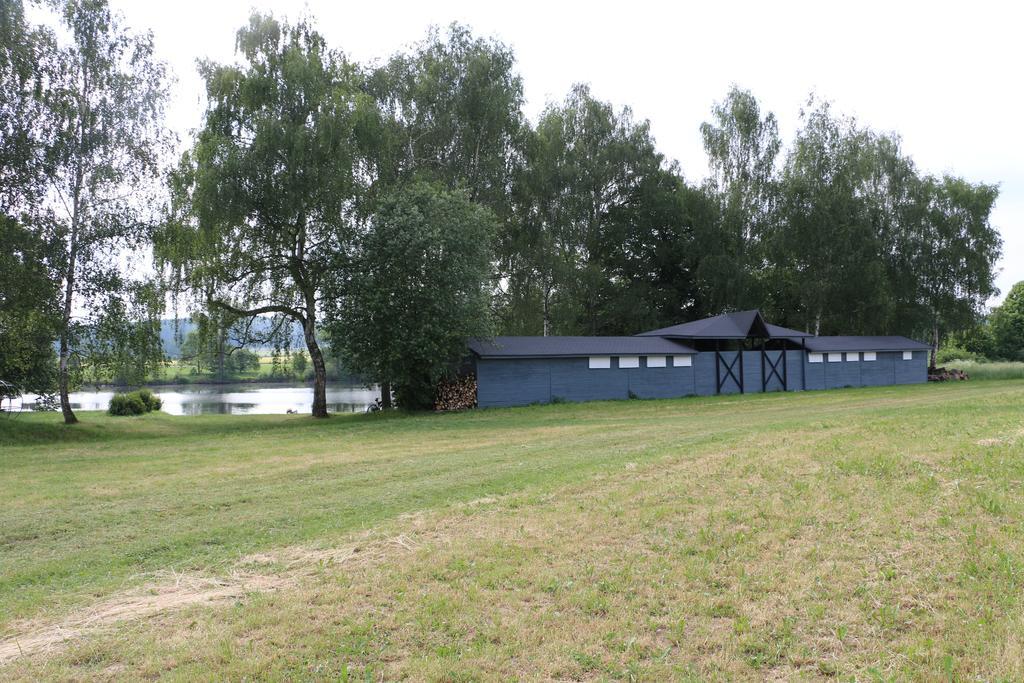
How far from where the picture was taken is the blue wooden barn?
26.6 metres

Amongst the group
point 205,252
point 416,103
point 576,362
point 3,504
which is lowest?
Result: point 3,504

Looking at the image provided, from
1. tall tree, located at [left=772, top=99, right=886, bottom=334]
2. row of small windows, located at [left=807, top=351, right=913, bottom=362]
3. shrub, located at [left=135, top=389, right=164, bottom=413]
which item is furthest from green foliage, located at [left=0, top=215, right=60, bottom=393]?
tall tree, located at [left=772, top=99, right=886, bottom=334]

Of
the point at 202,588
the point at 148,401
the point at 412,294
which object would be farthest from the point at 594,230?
the point at 202,588

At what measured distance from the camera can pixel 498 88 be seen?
2986 cm

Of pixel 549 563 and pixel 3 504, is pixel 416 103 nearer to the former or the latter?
pixel 3 504

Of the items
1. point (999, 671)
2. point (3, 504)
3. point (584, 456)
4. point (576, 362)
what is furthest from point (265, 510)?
point (576, 362)

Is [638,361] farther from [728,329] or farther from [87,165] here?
[87,165]

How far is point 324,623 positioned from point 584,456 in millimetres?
7384

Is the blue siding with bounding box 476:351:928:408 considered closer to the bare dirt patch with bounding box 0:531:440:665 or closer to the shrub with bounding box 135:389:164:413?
the shrub with bounding box 135:389:164:413

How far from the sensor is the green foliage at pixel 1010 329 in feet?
204

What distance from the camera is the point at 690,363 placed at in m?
30.4

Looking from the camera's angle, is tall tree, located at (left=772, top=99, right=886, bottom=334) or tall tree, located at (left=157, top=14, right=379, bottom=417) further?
tall tree, located at (left=772, top=99, right=886, bottom=334)

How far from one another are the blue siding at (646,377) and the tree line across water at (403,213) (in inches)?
109

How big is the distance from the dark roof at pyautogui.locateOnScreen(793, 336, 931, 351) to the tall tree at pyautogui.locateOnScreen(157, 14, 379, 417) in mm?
22089
